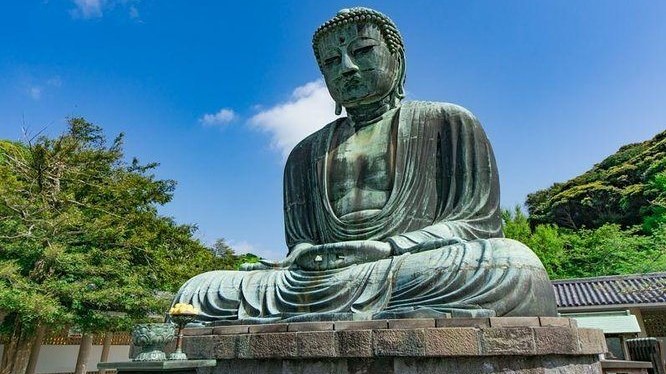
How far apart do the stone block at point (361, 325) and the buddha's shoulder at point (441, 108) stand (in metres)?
3.17

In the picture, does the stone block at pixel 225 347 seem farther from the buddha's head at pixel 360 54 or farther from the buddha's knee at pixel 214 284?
the buddha's head at pixel 360 54

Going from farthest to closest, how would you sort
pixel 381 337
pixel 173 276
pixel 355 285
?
pixel 173 276 → pixel 355 285 → pixel 381 337

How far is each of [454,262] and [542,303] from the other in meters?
0.78

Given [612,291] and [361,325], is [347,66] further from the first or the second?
[612,291]

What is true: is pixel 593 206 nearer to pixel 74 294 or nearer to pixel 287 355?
pixel 74 294

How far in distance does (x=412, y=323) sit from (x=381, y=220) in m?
1.98

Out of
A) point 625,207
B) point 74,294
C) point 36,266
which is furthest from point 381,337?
point 625,207

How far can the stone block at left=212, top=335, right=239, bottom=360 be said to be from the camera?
4316mm

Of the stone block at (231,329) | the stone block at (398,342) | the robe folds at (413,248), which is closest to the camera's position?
the stone block at (398,342)

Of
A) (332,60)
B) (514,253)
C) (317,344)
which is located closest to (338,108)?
(332,60)

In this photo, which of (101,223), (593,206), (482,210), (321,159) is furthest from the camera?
(593,206)

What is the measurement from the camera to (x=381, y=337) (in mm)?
→ 3754

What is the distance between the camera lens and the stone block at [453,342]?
141 inches

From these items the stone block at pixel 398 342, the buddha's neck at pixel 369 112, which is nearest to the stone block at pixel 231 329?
the stone block at pixel 398 342
